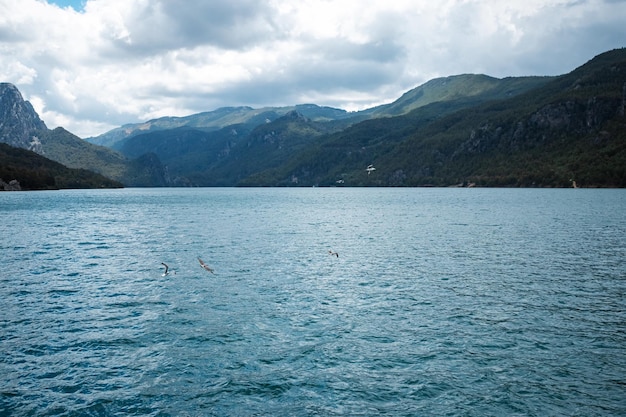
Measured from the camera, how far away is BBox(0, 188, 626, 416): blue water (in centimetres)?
2088

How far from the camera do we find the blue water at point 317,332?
68.5 ft

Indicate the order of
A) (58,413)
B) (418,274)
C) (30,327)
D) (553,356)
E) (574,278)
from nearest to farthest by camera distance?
(58,413) < (553,356) < (30,327) < (574,278) < (418,274)

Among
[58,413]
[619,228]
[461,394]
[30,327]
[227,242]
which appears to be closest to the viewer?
[58,413]

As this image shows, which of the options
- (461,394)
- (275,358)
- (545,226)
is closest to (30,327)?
(275,358)

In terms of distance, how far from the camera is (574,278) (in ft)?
147

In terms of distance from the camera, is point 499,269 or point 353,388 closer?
point 353,388

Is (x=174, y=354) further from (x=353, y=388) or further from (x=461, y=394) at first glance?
(x=461, y=394)

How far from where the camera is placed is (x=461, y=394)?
21.3 metres

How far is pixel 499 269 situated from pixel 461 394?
32109mm

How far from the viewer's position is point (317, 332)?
1185 inches

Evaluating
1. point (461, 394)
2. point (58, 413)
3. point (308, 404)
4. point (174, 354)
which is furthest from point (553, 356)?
point (58, 413)

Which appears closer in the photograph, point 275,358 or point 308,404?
point 308,404

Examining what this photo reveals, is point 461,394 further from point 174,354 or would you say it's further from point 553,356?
point 174,354

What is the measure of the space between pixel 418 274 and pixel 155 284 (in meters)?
27.5
